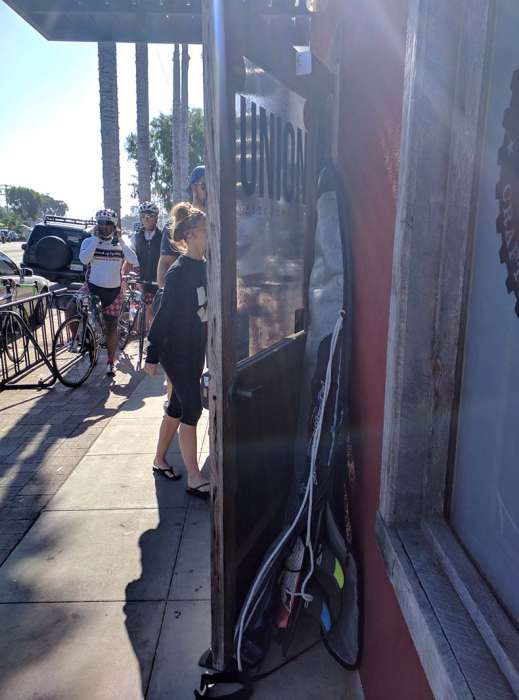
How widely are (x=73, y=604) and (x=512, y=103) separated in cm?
277

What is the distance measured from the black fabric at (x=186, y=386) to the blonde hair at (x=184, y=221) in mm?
730

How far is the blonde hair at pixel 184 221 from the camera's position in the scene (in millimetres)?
3273

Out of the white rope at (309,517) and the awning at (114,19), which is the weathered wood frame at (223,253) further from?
the awning at (114,19)

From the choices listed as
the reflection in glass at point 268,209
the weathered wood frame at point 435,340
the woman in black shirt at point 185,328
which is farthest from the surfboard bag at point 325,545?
the woman in black shirt at point 185,328

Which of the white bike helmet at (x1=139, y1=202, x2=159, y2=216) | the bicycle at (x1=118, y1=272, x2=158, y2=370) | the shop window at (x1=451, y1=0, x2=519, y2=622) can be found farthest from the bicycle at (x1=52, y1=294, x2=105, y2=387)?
the shop window at (x1=451, y1=0, x2=519, y2=622)

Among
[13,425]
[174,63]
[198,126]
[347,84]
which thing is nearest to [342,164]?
[347,84]

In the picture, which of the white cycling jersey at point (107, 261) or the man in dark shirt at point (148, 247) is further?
the man in dark shirt at point (148, 247)

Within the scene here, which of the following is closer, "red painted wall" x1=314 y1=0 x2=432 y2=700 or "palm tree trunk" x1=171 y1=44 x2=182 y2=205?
"red painted wall" x1=314 y1=0 x2=432 y2=700

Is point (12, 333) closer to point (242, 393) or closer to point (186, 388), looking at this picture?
point (186, 388)

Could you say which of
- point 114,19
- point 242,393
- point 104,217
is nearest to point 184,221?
point 242,393

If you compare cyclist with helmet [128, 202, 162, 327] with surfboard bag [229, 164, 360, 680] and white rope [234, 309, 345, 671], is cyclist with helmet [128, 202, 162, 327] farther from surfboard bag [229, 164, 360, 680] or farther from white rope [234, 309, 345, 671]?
white rope [234, 309, 345, 671]

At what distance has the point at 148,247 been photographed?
734 centimetres

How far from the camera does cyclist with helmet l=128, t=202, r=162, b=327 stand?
7.21 metres

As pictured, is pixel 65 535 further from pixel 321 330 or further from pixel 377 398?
pixel 377 398
